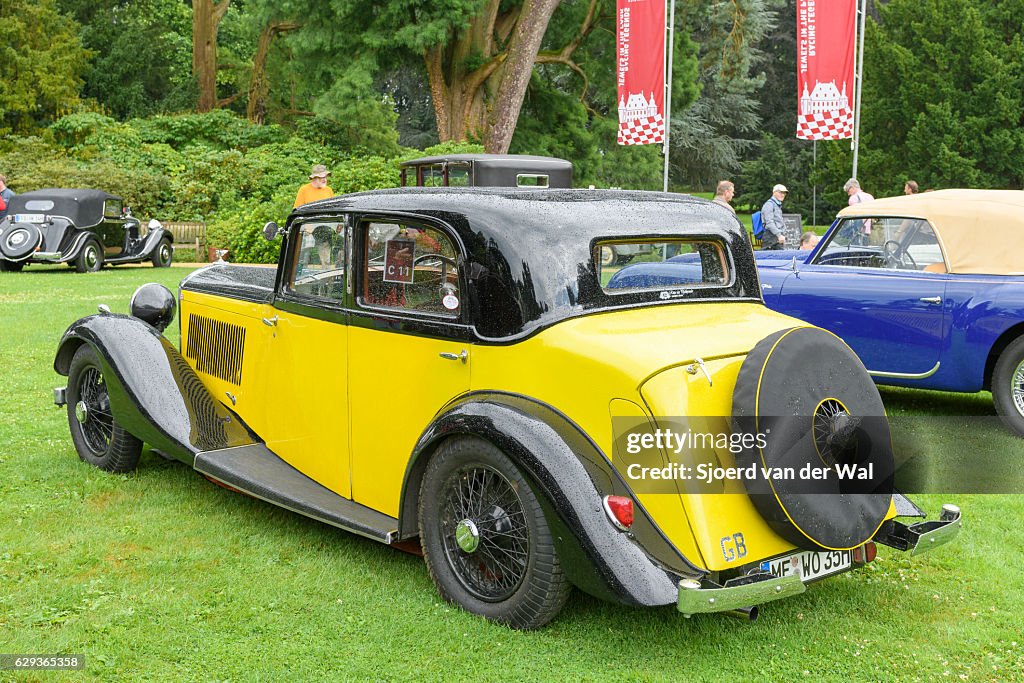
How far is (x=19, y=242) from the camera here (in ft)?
59.4

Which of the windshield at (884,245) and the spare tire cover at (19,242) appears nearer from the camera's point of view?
the windshield at (884,245)

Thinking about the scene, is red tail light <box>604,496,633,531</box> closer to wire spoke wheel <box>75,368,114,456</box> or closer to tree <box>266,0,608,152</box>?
wire spoke wheel <box>75,368,114,456</box>

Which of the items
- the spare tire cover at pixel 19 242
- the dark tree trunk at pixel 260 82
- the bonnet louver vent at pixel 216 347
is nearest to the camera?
the bonnet louver vent at pixel 216 347

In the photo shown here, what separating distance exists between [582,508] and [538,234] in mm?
1212

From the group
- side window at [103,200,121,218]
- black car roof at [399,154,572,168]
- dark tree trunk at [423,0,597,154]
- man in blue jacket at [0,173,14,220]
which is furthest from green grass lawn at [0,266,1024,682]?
dark tree trunk at [423,0,597,154]

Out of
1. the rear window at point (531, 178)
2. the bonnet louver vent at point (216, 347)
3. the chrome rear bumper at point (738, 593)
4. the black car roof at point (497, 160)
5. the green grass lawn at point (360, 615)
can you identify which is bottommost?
the green grass lawn at point (360, 615)

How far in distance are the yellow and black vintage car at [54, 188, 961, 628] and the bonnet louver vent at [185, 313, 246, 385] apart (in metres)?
0.24

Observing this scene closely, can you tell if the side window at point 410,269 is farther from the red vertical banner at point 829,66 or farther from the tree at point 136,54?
the tree at point 136,54

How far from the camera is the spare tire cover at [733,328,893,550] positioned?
3.66 m

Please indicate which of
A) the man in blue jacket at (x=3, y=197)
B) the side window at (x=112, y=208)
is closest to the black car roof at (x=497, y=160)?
the side window at (x=112, y=208)

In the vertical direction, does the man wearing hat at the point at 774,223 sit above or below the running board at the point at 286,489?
above

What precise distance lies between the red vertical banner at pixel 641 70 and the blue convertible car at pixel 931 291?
1192 cm

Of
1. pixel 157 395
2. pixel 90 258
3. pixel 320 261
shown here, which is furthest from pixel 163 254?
pixel 320 261

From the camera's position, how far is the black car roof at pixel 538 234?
13.4 feet
